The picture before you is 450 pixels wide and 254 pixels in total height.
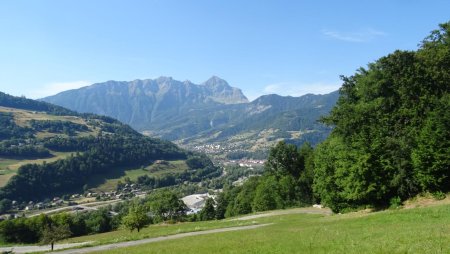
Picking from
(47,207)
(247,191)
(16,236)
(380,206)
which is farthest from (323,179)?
(47,207)

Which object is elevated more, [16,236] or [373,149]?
[373,149]

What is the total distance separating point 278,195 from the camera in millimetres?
95250

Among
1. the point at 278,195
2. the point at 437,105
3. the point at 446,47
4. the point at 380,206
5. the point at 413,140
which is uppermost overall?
the point at 446,47

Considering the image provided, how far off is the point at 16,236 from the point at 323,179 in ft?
256

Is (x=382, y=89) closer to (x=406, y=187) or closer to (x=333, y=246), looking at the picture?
(x=406, y=187)

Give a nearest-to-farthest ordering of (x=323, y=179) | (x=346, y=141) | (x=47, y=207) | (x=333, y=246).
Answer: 1. (x=333, y=246)
2. (x=346, y=141)
3. (x=323, y=179)
4. (x=47, y=207)

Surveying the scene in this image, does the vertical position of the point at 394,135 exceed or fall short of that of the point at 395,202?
it exceeds it

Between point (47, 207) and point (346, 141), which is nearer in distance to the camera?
point (346, 141)

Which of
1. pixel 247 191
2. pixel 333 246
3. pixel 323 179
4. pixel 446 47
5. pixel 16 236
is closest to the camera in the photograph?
pixel 333 246

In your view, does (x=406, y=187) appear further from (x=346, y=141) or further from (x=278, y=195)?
(x=278, y=195)

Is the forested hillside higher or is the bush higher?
the forested hillside

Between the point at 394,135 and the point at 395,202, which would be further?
the point at 394,135

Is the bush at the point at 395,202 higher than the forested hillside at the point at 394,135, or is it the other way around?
the forested hillside at the point at 394,135

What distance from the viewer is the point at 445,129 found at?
44969mm
